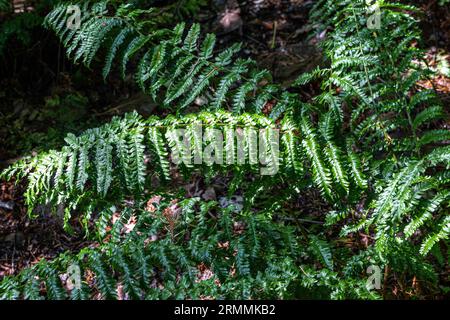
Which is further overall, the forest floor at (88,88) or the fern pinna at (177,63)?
the forest floor at (88,88)

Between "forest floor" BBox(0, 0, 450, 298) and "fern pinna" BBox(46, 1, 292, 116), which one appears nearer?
"fern pinna" BBox(46, 1, 292, 116)

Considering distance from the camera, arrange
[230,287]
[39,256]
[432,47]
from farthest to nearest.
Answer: [432,47] → [39,256] → [230,287]

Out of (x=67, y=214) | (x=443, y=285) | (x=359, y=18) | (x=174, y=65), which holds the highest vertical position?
(x=359, y=18)

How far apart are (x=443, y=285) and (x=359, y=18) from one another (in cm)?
161

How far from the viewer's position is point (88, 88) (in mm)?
4387

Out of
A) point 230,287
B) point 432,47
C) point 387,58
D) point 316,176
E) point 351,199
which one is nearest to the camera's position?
point 230,287

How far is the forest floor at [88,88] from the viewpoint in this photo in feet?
11.7

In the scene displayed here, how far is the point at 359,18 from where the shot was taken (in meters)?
2.64

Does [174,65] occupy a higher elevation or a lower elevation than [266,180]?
higher

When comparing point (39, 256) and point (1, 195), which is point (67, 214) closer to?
point (39, 256)

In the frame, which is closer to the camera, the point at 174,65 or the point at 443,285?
the point at 174,65

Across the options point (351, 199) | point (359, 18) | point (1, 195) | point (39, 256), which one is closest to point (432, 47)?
point (359, 18)

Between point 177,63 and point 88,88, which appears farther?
point 88,88

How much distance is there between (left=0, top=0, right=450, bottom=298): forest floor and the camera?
357 cm
